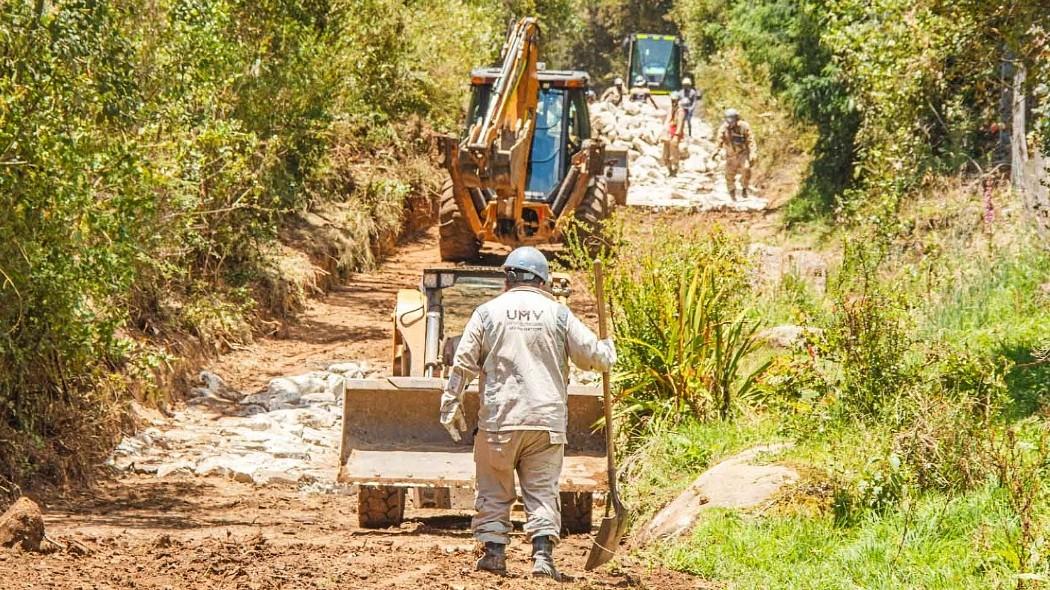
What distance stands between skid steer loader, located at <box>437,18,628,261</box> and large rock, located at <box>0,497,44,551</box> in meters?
8.80

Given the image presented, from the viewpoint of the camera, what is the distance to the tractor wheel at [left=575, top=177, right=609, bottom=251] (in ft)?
59.9

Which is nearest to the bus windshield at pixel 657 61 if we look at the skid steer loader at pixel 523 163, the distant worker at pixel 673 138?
the distant worker at pixel 673 138

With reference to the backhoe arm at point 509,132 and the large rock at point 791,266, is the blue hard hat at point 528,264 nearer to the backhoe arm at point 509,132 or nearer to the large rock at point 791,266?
the backhoe arm at point 509,132

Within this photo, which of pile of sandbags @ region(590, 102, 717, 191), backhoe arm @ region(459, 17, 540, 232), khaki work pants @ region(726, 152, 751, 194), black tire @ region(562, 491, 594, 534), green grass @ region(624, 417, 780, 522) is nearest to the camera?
black tire @ region(562, 491, 594, 534)

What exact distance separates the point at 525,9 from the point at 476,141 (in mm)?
29113

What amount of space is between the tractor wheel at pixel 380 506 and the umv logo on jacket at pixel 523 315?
2.00m

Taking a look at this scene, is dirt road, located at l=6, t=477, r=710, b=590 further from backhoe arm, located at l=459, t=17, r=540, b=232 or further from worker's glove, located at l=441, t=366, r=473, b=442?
backhoe arm, located at l=459, t=17, r=540, b=232

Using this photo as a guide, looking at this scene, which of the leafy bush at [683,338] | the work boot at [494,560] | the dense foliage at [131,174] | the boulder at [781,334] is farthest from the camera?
the boulder at [781,334]

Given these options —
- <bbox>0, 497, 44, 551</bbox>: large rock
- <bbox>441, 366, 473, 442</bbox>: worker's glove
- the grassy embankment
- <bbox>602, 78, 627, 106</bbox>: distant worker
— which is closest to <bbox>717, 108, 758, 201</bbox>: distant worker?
the grassy embankment

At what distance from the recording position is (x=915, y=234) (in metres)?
16.2

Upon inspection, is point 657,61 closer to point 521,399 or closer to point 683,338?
point 683,338

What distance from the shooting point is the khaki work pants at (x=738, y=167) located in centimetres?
2789

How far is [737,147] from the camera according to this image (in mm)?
27531

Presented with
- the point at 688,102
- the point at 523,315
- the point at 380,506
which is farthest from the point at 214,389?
the point at 688,102
